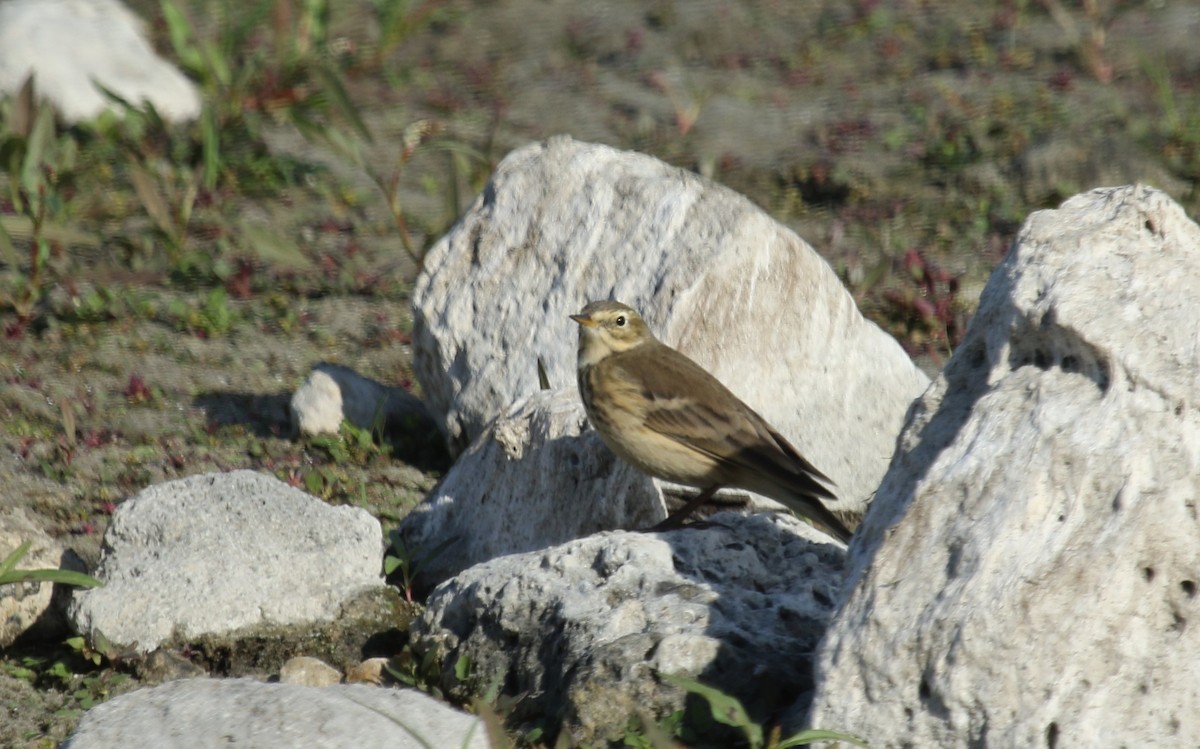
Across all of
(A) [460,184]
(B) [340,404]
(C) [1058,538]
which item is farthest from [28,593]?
(A) [460,184]

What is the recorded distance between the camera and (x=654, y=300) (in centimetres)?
677

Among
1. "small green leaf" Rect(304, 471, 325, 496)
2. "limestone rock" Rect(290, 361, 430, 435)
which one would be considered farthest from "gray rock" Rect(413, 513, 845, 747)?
"limestone rock" Rect(290, 361, 430, 435)

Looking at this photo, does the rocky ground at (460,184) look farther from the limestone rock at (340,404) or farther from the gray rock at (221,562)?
the gray rock at (221,562)

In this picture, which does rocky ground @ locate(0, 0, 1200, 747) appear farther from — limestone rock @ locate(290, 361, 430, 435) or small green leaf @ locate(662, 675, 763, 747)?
small green leaf @ locate(662, 675, 763, 747)

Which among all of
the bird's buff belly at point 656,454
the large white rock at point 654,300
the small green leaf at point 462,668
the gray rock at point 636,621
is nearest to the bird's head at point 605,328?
the large white rock at point 654,300

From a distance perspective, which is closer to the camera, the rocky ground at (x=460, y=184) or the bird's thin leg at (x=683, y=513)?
Result: the bird's thin leg at (x=683, y=513)

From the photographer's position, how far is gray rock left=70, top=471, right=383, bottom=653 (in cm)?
535

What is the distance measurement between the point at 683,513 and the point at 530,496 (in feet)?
2.04

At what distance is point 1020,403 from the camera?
3959mm

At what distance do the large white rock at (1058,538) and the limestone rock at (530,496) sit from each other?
2028 millimetres

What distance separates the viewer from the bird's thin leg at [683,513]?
5771mm

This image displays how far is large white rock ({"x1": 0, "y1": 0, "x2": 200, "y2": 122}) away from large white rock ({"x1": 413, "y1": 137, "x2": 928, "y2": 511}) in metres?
4.02

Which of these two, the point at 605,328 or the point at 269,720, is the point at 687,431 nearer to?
the point at 605,328

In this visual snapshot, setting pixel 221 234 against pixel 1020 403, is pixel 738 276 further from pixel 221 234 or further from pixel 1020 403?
pixel 221 234
